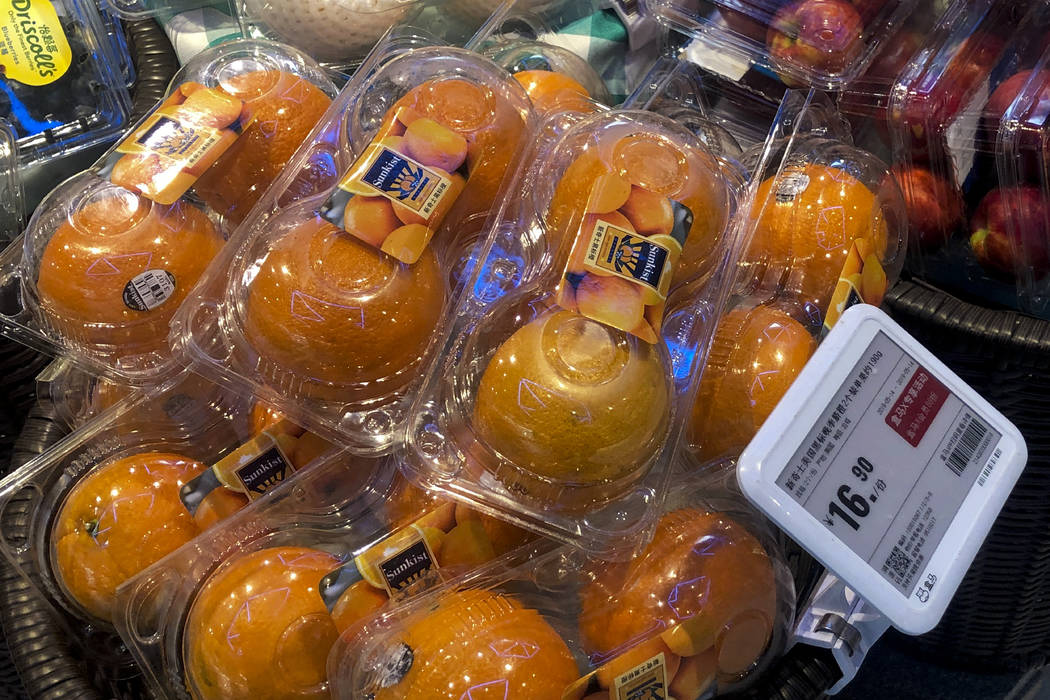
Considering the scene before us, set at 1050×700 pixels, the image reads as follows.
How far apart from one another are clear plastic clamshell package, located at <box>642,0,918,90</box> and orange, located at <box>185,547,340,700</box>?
881 millimetres

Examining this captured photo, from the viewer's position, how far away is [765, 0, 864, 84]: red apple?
116cm

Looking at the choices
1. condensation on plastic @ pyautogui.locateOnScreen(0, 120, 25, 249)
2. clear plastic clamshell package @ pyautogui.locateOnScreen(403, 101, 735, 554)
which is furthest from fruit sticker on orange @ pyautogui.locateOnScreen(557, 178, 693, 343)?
condensation on plastic @ pyautogui.locateOnScreen(0, 120, 25, 249)

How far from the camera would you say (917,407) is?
759mm

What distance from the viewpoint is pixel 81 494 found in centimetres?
96

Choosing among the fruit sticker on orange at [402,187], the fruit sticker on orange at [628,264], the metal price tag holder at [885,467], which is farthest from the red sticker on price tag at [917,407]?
the fruit sticker on orange at [402,187]

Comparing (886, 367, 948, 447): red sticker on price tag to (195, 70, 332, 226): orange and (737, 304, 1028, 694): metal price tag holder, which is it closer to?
(737, 304, 1028, 694): metal price tag holder

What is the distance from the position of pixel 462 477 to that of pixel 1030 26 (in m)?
0.89

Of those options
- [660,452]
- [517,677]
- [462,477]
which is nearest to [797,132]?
[660,452]

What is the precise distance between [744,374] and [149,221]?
0.64 meters

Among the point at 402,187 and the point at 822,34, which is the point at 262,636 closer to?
the point at 402,187

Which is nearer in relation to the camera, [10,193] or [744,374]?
[744,374]

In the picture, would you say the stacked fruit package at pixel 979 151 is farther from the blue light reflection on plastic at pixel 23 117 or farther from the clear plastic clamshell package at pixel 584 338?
the blue light reflection on plastic at pixel 23 117

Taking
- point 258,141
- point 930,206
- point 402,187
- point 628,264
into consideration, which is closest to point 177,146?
point 258,141

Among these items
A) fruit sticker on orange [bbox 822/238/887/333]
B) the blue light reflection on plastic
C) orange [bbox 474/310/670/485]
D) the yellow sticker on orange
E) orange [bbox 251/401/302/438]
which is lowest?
the blue light reflection on plastic
